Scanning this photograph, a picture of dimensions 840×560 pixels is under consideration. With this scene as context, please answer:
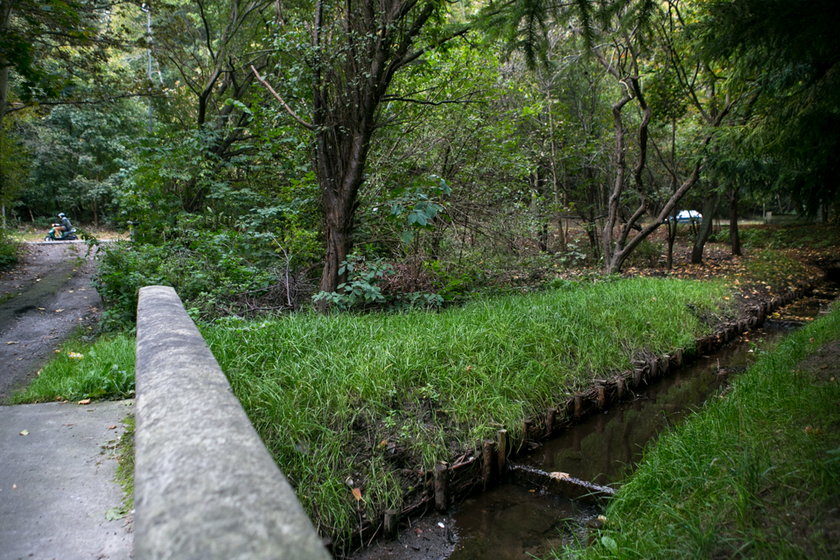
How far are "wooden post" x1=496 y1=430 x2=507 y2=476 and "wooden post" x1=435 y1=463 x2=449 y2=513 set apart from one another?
542mm

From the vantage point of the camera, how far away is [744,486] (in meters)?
2.41

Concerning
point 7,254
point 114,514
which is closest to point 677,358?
point 114,514

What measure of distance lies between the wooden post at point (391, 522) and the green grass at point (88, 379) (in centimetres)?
248

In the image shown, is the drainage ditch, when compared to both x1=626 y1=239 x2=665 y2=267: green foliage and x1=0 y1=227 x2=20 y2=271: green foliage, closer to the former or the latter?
x1=626 y1=239 x2=665 y2=267: green foliage

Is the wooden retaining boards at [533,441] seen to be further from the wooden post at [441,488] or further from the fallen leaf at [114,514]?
the fallen leaf at [114,514]

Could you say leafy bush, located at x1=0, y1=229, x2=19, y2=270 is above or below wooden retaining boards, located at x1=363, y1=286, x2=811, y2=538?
above

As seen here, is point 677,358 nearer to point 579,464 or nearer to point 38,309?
point 579,464

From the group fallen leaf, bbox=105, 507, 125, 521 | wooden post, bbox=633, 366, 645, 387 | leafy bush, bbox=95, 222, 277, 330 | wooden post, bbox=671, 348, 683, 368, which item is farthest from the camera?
leafy bush, bbox=95, 222, 277, 330

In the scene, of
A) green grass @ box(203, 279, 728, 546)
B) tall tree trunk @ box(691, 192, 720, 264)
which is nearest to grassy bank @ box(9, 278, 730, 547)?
green grass @ box(203, 279, 728, 546)

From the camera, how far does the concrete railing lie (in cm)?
94

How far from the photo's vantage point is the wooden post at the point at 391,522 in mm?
3104

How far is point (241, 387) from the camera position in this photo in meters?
3.69

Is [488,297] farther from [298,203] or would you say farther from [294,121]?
[294,121]

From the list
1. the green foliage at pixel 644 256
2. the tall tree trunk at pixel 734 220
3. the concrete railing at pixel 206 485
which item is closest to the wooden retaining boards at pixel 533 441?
the concrete railing at pixel 206 485
